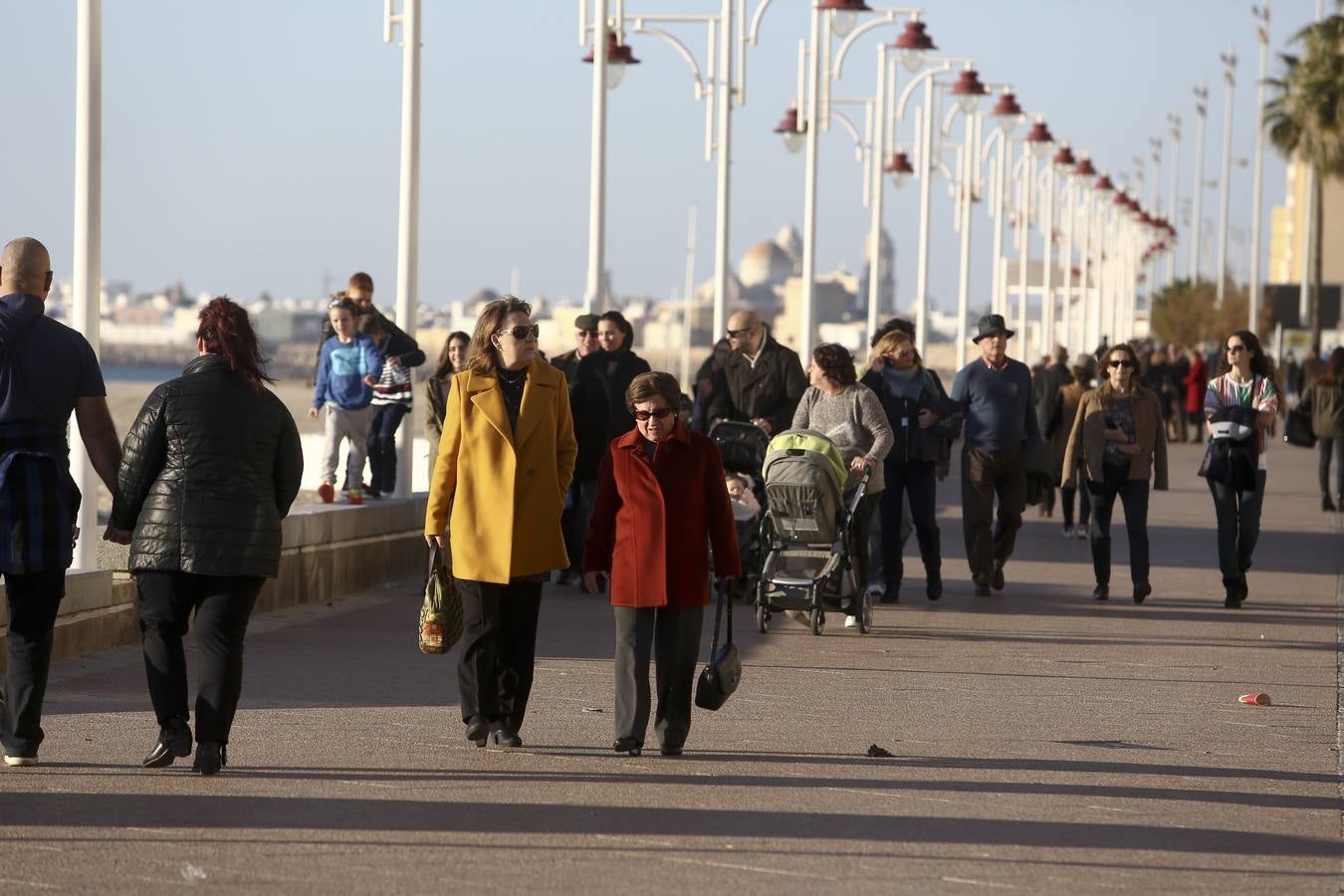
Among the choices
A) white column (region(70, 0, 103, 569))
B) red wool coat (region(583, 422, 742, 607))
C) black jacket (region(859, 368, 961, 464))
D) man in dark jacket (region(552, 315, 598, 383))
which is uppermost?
white column (region(70, 0, 103, 569))

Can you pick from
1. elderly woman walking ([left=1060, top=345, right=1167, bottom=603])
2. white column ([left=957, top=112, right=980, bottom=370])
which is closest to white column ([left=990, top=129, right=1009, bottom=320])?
white column ([left=957, top=112, right=980, bottom=370])

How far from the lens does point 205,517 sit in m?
8.14

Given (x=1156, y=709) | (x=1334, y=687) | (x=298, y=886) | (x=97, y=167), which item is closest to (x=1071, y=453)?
(x=1334, y=687)

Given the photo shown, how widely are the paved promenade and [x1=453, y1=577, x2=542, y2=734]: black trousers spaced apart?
205 mm

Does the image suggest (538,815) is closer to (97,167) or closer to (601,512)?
(601,512)

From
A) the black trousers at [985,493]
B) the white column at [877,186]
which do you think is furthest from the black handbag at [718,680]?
the white column at [877,186]

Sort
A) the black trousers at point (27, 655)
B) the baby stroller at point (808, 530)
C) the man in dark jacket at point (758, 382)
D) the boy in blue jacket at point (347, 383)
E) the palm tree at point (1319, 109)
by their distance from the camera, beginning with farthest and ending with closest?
the palm tree at point (1319, 109) → the boy in blue jacket at point (347, 383) → the man in dark jacket at point (758, 382) → the baby stroller at point (808, 530) → the black trousers at point (27, 655)

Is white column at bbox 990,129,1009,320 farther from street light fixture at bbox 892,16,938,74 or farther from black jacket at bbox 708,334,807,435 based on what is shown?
black jacket at bbox 708,334,807,435

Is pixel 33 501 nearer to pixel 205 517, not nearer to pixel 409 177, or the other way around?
pixel 205 517

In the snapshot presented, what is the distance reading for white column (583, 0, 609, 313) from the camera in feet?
72.2

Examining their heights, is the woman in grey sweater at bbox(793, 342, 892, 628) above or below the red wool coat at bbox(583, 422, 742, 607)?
above

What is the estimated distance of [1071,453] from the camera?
1552 centimetres

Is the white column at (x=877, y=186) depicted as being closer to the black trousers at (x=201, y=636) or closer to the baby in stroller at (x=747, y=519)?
the baby in stroller at (x=747, y=519)

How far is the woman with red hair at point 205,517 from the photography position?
8.15 metres
